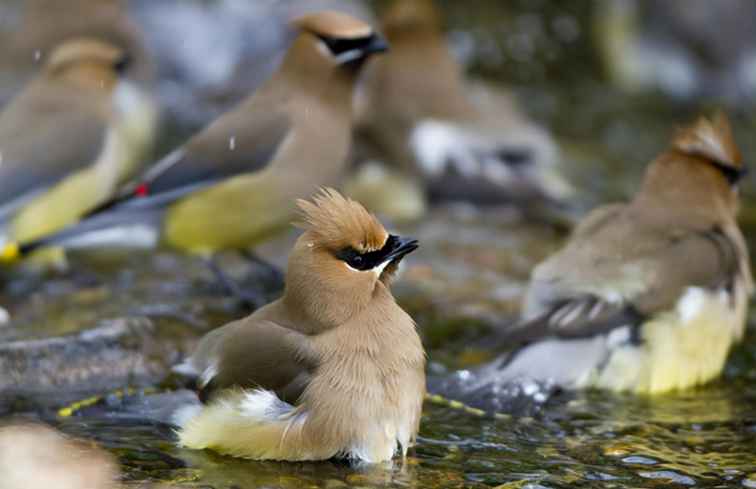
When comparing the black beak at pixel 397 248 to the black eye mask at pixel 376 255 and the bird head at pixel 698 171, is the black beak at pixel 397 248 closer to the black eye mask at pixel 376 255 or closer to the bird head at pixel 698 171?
the black eye mask at pixel 376 255

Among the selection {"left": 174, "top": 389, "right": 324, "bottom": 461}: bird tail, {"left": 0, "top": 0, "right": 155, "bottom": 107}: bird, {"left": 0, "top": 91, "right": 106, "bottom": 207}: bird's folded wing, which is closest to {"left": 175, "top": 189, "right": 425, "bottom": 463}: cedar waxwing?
{"left": 174, "top": 389, "right": 324, "bottom": 461}: bird tail

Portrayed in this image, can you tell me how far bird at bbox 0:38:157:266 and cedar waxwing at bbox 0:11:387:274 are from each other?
34 centimetres

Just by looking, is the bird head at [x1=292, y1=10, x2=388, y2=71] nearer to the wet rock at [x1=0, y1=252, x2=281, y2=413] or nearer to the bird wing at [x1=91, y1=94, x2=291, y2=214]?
the bird wing at [x1=91, y1=94, x2=291, y2=214]

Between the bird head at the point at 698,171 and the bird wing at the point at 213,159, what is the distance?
168 centimetres

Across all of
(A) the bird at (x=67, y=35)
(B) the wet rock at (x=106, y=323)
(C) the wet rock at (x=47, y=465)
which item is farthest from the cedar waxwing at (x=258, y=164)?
(C) the wet rock at (x=47, y=465)

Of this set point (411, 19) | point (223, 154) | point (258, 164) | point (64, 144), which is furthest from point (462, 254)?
point (411, 19)

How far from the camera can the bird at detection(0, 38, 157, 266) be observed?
7.08m

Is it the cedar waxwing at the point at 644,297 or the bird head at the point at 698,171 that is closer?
the cedar waxwing at the point at 644,297

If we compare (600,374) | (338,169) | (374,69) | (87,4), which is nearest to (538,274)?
(600,374)

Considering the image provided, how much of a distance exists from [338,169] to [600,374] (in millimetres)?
1638

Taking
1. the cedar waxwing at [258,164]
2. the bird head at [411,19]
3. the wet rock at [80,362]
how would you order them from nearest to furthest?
the wet rock at [80,362] < the cedar waxwing at [258,164] < the bird head at [411,19]

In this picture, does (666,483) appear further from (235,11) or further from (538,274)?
(235,11)

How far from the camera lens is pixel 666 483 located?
4621mm

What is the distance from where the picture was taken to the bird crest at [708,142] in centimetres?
650
